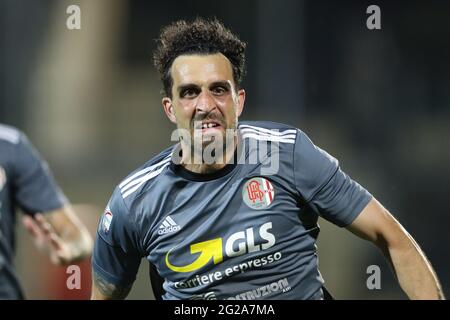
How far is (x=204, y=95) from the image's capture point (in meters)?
3.40

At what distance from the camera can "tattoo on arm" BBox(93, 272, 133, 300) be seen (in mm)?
3607

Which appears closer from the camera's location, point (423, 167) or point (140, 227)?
point (140, 227)

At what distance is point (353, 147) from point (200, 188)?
286cm

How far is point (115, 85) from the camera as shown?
19.8 feet

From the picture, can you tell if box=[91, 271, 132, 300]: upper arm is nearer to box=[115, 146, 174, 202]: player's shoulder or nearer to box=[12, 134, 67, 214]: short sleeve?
box=[115, 146, 174, 202]: player's shoulder

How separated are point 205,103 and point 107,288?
0.92 meters

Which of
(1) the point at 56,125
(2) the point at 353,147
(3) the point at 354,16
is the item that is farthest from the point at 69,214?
(3) the point at 354,16

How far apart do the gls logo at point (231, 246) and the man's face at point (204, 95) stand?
1.33 ft

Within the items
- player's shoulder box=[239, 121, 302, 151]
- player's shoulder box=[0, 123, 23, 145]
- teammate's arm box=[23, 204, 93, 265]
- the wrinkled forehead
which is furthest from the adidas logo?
player's shoulder box=[0, 123, 23, 145]

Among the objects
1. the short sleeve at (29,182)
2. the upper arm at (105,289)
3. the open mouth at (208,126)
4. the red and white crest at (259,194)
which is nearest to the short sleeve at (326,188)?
the red and white crest at (259,194)

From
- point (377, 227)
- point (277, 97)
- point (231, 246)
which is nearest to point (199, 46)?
point (231, 246)

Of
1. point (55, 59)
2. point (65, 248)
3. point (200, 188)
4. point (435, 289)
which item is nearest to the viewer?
point (435, 289)

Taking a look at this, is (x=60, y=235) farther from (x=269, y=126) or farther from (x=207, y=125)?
(x=269, y=126)

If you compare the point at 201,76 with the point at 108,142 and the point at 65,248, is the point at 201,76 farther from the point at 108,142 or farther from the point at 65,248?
the point at 108,142
